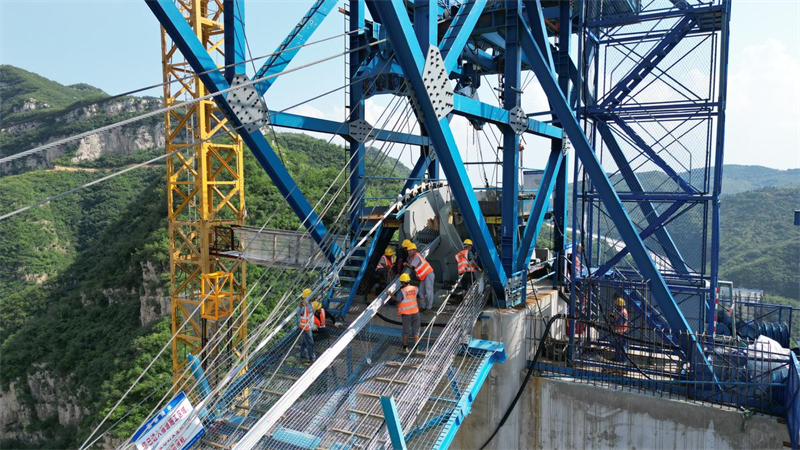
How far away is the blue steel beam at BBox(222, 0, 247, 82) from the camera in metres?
9.32

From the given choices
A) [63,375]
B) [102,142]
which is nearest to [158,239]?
[63,375]

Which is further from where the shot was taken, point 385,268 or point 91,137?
point 91,137

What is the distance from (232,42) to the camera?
959 cm

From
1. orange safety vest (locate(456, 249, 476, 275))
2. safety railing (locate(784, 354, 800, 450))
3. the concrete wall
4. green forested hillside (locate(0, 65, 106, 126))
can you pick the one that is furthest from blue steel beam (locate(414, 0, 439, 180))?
green forested hillside (locate(0, 65, 106, 126))

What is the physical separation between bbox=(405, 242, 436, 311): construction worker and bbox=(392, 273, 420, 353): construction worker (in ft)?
1.96

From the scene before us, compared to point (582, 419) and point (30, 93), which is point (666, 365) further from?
point (30, 93)

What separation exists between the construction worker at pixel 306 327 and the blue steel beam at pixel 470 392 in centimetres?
269

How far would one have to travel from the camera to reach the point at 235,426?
7883 mm

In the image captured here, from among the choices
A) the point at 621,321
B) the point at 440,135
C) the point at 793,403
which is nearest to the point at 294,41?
the point at 440,135

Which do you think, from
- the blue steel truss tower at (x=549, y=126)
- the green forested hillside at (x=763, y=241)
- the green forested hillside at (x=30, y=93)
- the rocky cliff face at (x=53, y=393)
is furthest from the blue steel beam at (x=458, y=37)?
the green forested hillside at (x=30, y=93)

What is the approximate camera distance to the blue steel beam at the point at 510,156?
1091 centimetres

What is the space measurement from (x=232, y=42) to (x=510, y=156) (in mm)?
5683

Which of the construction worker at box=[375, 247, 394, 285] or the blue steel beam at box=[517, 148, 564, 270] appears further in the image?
the blue steel beam at box=[517, 148, 564, 270]

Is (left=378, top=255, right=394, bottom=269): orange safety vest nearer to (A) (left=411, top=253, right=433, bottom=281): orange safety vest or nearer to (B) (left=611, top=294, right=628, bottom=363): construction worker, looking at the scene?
(A) (left=411, top=253, right=433, bottom=281): orange safety vest
